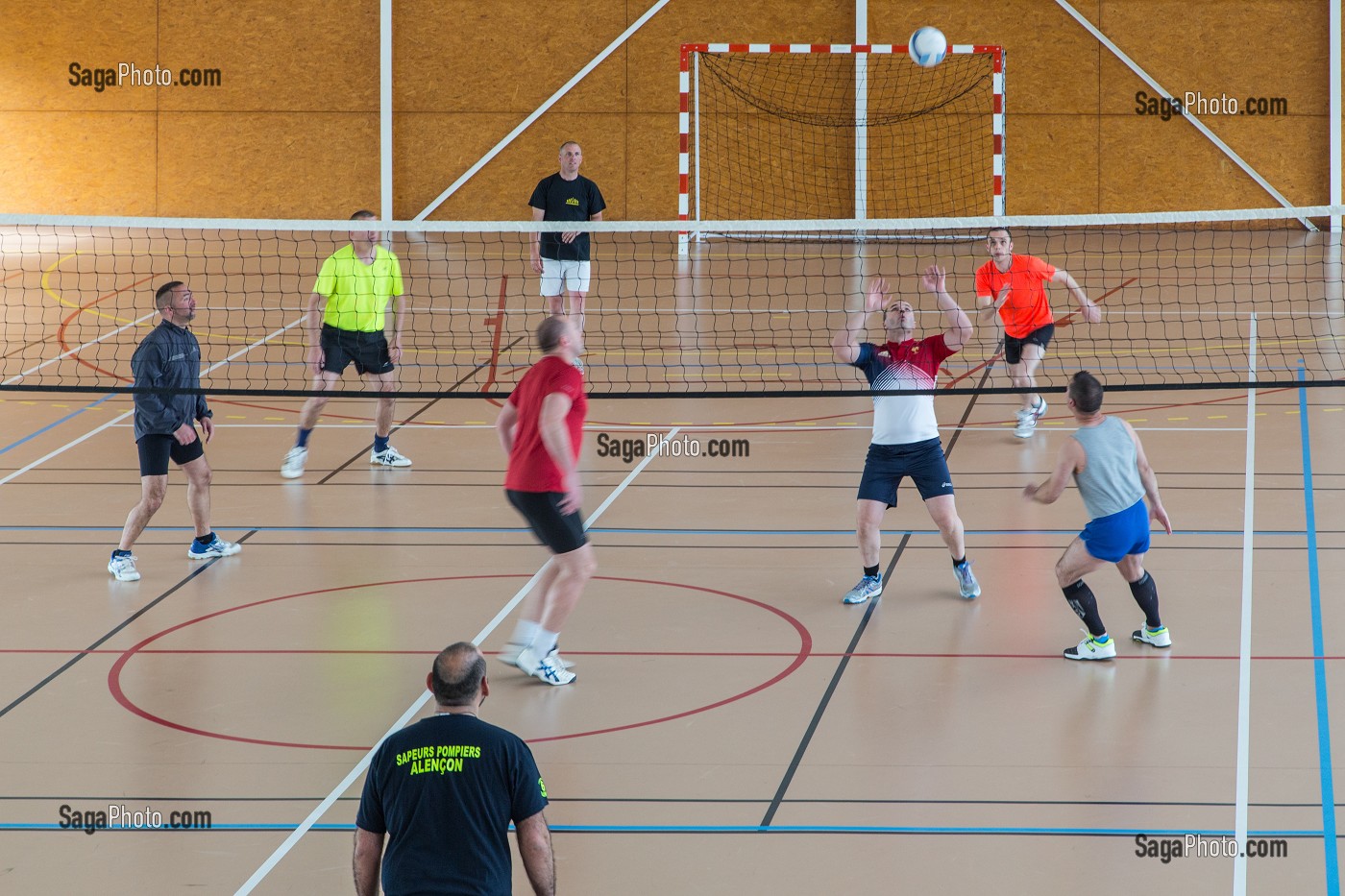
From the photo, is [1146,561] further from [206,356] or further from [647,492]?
[206,356]

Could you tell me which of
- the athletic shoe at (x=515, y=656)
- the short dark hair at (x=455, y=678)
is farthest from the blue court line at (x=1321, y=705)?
the athletic shoe at (x=515, y=656)

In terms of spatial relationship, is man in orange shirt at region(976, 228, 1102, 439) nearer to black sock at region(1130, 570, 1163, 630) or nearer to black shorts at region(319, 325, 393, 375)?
black shorts at region(319, 325, 393, 375)

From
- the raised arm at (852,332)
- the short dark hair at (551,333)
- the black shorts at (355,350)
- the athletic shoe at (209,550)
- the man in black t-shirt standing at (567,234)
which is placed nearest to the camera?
the short dark hair at (551,333)

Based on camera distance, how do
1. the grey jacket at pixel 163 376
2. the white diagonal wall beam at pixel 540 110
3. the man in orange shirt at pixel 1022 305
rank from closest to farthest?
the grey jacket at pixel 163 376, the man in orange shirt at pixel 1022 305, the white diagonal wall beam at pixel 540 110

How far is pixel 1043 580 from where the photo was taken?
30.9 feet

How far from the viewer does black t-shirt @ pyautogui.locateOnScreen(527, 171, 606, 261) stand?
50.9 ft

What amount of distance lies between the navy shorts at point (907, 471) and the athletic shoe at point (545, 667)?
211cm

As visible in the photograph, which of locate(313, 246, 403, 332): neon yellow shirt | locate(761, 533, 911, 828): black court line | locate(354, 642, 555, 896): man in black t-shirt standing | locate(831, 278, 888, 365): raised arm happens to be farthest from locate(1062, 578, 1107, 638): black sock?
locate(313, 246, 403, 332): neon yellow shirt

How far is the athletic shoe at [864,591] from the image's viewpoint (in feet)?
29.5

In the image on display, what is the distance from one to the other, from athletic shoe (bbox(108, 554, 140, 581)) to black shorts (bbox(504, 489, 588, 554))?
3.01 meters

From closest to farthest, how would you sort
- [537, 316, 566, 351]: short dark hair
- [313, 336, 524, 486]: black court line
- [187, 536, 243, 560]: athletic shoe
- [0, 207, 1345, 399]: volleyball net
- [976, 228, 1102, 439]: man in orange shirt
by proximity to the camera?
[537, 316, 566, 351]: short dark hair
[187, 536, 243, 560]: athletic shoe
[313, 336, 524, 486]: black court line
[976, 228, 1102, 439]: man in orange shirt
[0, 207, 1345, 399]: volleyball net

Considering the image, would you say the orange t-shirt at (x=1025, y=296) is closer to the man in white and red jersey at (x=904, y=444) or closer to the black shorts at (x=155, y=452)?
the man in white and red jersey at (x=904, y=444)

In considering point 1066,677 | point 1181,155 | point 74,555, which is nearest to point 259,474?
point 74,555

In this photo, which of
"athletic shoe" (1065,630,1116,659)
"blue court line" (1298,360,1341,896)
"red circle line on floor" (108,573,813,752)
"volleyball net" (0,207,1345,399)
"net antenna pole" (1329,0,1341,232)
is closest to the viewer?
"blue court line" (1298,360,1341,896)
